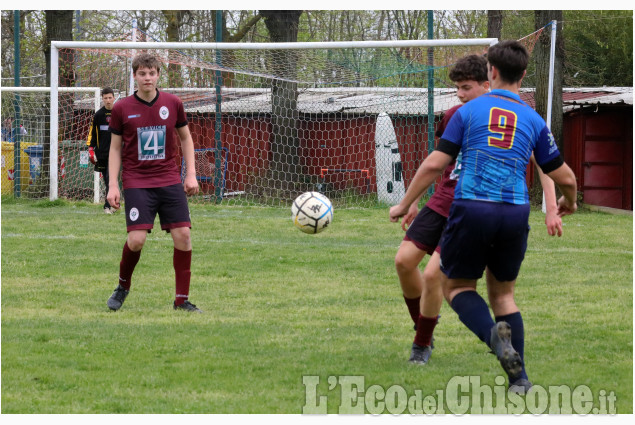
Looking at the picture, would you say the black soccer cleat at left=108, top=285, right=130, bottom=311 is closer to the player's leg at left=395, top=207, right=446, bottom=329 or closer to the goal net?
the player's leg at left=395, top=207, right=446, bottom=329

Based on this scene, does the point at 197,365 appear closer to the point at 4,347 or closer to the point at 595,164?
the point at 4,347

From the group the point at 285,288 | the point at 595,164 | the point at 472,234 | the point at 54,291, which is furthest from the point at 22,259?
the point at 595,164

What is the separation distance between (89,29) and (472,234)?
26.7 metres

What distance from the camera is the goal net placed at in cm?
1458

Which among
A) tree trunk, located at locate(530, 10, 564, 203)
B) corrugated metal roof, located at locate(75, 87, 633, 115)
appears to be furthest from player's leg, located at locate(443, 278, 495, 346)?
tree trunk, located at locate(530, 10, 564, 203)

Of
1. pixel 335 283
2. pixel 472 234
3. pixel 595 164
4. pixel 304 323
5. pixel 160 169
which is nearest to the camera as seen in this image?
pixel 472 234

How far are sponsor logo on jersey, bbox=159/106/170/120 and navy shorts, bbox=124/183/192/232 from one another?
50 centimetres

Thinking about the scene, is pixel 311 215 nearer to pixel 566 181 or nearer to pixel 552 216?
pixel 552 216

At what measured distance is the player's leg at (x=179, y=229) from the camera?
21.6 ft

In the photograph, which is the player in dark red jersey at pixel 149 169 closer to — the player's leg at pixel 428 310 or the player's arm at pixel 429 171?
the player's leg at pixel 428 310

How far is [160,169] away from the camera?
6.57 m

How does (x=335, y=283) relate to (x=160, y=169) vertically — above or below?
below

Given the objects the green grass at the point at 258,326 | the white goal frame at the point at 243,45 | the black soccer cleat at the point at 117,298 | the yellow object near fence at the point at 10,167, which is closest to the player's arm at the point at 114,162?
the black soccer cleat at the point at 117,298

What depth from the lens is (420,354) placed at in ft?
16.4
